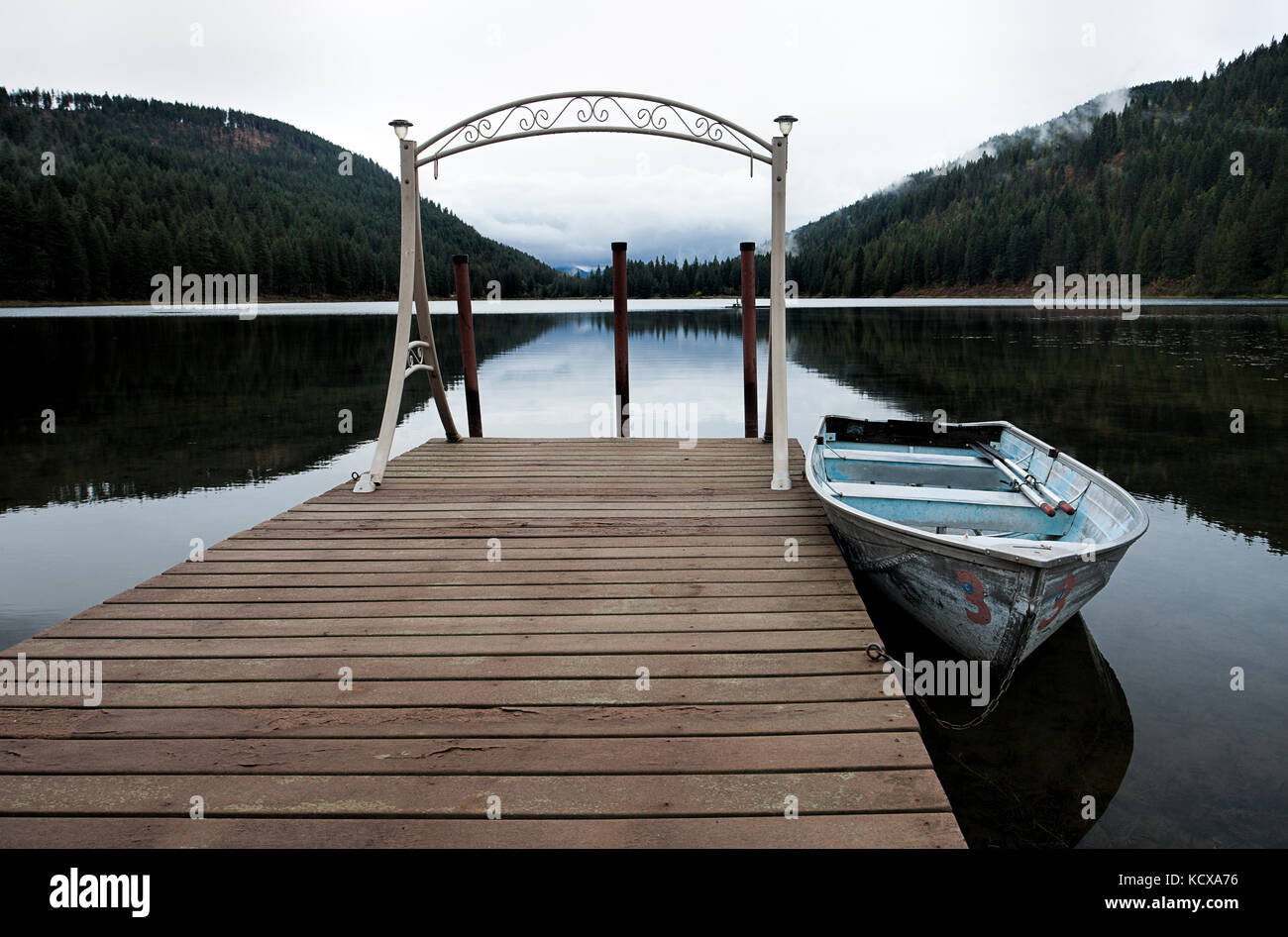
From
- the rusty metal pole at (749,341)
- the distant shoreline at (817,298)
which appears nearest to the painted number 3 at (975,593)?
the rusty metal pole at (749,341)

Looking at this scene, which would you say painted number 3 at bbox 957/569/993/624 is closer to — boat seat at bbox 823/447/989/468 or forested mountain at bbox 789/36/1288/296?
boat seat at bbox 823/447/989/468

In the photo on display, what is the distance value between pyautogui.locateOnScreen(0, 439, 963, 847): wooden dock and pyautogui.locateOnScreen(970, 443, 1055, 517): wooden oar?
162 centimetres

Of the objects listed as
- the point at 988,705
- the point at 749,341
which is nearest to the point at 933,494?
the point at 988,705

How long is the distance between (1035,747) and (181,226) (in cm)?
10318

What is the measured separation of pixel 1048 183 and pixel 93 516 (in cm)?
15838

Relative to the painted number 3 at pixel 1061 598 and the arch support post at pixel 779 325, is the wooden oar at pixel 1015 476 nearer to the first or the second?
the painted number 3 at pixel 1061 598

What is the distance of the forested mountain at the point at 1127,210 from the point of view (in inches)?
3194

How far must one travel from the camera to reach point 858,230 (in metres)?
173

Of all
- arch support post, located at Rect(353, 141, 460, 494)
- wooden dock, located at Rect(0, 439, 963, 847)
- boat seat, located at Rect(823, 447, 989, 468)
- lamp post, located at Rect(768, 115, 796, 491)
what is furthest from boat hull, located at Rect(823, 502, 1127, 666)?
arch support post, located at Rect(353, 141, 460, 494)

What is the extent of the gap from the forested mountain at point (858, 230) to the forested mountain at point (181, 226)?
0.27 m

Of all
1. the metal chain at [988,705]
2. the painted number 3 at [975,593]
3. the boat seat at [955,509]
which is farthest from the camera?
the boat seat at [955,509]

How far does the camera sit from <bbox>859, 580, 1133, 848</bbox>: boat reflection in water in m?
3.79

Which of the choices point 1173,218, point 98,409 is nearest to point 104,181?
point 98,409

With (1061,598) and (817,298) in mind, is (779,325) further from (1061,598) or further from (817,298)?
(817,298)
